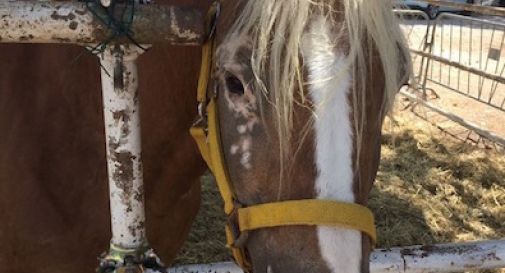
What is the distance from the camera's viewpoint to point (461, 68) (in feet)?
16.4

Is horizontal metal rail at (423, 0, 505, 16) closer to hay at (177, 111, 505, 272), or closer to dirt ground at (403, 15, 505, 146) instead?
dirt ground at (403, 15, 505, 146)

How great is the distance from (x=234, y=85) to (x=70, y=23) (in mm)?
387

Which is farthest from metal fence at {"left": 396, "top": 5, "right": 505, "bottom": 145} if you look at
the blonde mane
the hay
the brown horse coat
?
the blonde mane

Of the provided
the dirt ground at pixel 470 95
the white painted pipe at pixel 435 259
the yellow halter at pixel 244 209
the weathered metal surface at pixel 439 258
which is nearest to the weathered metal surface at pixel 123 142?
the yellow halter at pixel 244 209

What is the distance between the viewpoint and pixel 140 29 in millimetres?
1244

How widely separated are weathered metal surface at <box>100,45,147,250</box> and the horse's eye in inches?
8.4

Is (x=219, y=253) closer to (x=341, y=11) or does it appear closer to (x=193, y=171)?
(x=193, y=171)

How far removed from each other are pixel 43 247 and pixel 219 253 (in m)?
1.69

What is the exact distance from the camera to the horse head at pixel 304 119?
1216 mm

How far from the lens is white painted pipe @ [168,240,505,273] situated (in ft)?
5.32

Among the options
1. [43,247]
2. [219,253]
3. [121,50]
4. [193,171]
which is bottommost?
[219,253]

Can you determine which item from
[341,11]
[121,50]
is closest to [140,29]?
[121,50]

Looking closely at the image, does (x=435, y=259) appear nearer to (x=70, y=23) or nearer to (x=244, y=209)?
(x=244, y=209)

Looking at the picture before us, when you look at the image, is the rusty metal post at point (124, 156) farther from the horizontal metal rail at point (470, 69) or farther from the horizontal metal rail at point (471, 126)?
the horizontal metal rail at point (470, 69)
